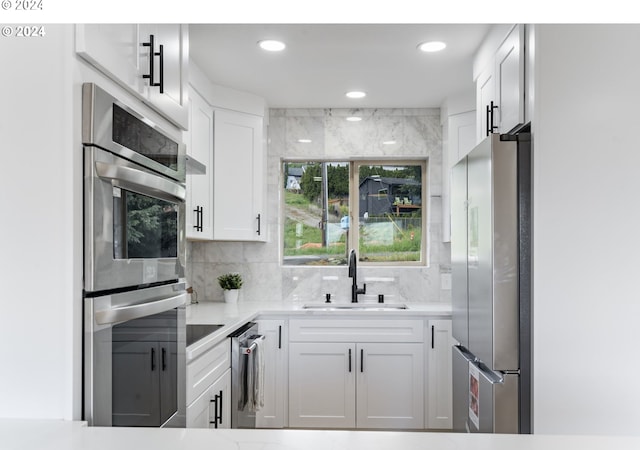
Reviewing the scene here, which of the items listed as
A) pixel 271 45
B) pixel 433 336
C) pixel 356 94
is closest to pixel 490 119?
pixel 271 45

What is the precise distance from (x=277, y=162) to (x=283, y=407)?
1901mm

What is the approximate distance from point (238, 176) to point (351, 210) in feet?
3.49

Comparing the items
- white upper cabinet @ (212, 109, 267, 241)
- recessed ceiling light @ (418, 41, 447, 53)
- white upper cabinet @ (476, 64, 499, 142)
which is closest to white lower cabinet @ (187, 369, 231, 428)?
white upper cabinet @ (212, 109, 267, 241)

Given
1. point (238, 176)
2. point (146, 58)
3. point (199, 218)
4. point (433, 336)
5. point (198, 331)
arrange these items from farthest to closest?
1. point (238, 176)
2. point (433, 336)
3. point (199, 218)
4. point (198, 331)
5. point (146, 58)

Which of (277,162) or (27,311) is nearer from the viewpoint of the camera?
(27,311)

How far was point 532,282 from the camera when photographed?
1.88m

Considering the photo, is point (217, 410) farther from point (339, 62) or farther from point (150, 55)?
point (339, 62)

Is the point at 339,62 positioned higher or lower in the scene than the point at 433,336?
higher

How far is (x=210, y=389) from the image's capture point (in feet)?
7.74

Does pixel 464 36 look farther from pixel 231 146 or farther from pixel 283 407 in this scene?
pixel 283 407

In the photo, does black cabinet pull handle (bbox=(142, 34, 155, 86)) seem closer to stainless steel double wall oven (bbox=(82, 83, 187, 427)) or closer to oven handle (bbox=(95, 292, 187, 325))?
stainless steel double wall oven (bbox=(82, 83, 187, 427))

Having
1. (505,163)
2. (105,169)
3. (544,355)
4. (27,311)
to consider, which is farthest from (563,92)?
(27,311)

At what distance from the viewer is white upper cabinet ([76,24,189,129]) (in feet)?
3.90

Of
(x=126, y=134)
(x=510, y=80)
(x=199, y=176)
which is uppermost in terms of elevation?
(x=510, y=80)
